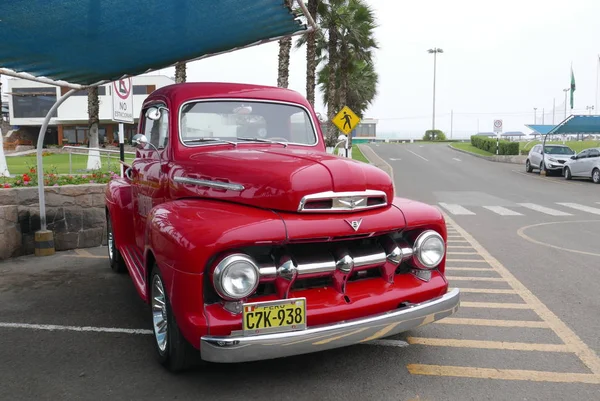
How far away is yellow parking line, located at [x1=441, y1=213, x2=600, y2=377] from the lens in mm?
3896

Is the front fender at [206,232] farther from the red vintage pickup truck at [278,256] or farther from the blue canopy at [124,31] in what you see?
the blue canopy at [124,31]

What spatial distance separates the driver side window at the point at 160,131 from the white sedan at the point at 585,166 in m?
20.5

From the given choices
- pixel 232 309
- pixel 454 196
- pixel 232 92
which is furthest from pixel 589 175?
pixel 232 309

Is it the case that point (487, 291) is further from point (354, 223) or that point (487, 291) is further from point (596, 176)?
point (596, 176)

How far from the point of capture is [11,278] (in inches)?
252

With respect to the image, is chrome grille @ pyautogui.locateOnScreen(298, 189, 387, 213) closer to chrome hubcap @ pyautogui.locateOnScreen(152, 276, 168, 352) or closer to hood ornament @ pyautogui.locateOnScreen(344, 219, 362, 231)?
hood ornament @ pyautogui.locateOnScreen(344, 219, 362, 231)

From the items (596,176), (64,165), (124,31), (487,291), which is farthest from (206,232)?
(596,176)

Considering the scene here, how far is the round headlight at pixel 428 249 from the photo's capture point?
12.3 feet

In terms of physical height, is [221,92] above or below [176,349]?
above

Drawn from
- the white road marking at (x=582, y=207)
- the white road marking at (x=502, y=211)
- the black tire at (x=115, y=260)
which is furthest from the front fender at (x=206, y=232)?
the white road marking at (x=582, y=207)

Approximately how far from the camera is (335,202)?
3.49 metres

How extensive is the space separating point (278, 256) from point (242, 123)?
176 cm

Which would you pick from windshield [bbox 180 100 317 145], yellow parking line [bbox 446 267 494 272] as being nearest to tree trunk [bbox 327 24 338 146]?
yellow parking line [bbox 446 267 494 272]

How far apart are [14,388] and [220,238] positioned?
181 centimetres
